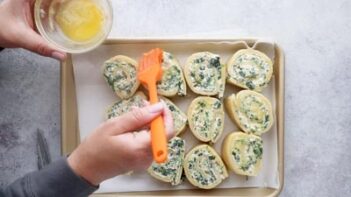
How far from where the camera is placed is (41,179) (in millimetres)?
922

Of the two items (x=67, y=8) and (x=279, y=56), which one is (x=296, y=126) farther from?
(x=67, y=8)

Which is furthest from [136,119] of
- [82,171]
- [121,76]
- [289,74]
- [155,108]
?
[289,74]

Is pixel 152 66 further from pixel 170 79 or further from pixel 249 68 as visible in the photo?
pixel 249 68

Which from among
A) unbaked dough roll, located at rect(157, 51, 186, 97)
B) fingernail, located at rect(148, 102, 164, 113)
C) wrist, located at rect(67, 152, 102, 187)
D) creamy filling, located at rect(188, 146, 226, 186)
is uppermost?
unbaked dough roll, located at rect(157, 51, 186, 97)

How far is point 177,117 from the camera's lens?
109cm

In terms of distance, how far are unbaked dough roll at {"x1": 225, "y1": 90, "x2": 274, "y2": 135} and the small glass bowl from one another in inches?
11.3

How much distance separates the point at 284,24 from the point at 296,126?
0.71ft

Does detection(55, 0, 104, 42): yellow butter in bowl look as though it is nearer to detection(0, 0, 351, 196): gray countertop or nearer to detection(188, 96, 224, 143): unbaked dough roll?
detection(0, 0, 351, 196): gray countertop

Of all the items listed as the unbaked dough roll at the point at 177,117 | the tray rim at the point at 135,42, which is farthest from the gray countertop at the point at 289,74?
the unbaked dough roll at the point at 177,117

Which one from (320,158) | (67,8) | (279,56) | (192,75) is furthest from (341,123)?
(67,8)

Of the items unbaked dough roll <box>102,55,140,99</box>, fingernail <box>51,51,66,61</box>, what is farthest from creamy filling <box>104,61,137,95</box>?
fingernail <box>51,51,66,61</box>

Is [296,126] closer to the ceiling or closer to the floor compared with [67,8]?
closer to the floor

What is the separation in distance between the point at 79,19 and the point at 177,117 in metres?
0.27

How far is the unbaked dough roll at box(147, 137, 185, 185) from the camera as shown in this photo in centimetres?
108
